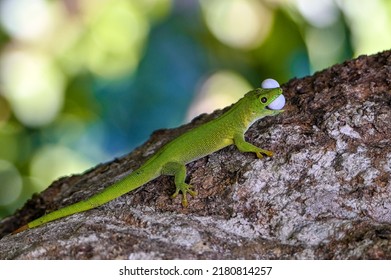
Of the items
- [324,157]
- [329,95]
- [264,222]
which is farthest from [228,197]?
[329,95]

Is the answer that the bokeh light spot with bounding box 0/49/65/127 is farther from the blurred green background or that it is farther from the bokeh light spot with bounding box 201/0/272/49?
the bokeh light spot with bounding box 201/0/272/49

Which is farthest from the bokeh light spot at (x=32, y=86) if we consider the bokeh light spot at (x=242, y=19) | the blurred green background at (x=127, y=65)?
the bokeh light spot at (x=242, y=19)

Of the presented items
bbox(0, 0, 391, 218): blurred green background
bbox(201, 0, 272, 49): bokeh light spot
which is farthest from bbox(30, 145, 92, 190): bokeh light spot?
bbox(201, 0, 272, 49): bokeh light spot

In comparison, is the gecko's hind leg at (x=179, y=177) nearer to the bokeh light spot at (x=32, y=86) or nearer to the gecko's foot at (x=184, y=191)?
the gecko's foot at (x=184, y=191)

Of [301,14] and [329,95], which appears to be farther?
[301,14]
